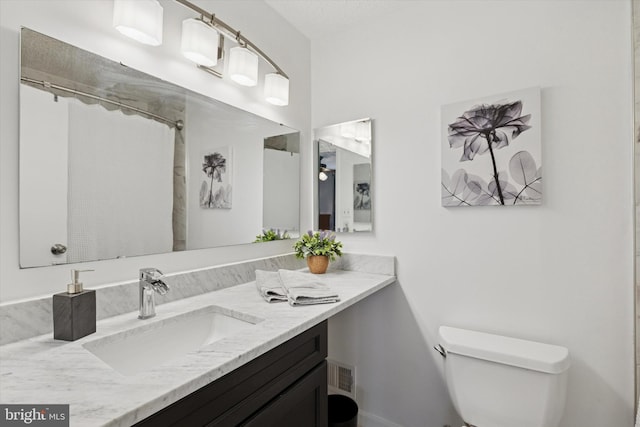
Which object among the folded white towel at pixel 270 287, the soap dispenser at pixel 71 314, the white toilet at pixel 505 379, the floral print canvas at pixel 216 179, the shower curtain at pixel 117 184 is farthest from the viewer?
the floral print canvas at pixel 216 179

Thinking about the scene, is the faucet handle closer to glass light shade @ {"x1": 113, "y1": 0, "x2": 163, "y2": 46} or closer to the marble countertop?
the marble countertop

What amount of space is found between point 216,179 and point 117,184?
425 mm

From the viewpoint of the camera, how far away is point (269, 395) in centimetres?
94

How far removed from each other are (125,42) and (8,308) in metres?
0.94

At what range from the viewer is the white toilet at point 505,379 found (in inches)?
47.0

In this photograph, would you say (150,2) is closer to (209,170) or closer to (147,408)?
(209,170)

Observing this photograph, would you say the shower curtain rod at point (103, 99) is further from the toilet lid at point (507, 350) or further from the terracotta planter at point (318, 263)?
the toilet lid at point (507, 350)

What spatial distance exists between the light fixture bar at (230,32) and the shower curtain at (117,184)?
0.52 meters

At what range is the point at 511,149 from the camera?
4.70ft

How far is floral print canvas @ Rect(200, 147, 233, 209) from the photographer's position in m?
1.43

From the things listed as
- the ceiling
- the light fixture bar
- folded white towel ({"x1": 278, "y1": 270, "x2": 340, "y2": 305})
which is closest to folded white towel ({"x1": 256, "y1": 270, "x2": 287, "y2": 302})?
folded white towel ({"x1": 278, "y1": 270, "x2": 340, "y2": 305})

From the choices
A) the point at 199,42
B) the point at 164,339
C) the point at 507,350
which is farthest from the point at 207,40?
the point at 507,350

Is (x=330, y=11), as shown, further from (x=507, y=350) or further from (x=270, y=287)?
(x=507, y=350)

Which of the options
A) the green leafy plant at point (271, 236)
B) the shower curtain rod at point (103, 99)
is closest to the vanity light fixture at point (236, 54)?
the shower curtain rod at point (103, 99)
